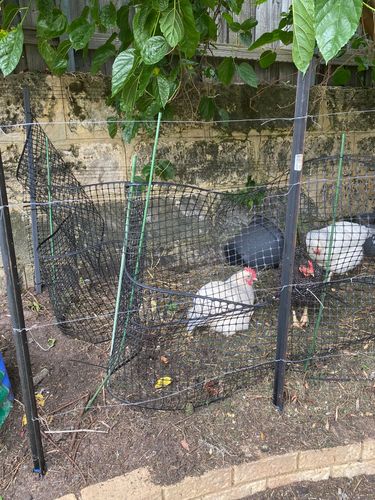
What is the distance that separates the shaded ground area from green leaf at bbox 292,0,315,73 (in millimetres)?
1390

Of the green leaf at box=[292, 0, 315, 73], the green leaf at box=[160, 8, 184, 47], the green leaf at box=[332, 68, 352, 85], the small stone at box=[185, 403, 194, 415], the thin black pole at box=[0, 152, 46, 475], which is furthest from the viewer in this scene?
the green leaf at box=[332, 68, 352, 85]

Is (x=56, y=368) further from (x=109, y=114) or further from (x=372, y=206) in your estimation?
(x=372, y=206)

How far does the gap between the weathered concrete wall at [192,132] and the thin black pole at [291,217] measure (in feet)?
3.98

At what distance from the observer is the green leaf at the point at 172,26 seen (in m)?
1.26

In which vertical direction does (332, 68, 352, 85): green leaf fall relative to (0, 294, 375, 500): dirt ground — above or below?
above

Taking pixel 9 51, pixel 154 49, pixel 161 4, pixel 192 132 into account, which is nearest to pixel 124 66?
pixel 154 49

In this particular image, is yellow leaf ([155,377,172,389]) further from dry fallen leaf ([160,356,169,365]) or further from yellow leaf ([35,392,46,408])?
yellow leaf ([35,392,46,408])

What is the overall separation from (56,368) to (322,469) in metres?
1.14

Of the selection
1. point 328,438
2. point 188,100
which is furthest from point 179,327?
point 188,100

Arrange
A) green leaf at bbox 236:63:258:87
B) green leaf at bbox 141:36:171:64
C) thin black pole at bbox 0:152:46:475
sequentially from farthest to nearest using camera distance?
green leaf at bbox 236:63:258:87 < green leaf at bbox 141:36:171:64 < thin black pole at bbox 0:152:46:475

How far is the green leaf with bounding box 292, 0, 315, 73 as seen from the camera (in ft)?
2.41

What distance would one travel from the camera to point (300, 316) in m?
2.11

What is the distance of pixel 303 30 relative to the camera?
76 cm

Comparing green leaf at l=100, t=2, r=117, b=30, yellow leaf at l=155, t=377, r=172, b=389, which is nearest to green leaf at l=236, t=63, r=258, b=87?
green leaf at l=100, t=2, r=117, b=30
